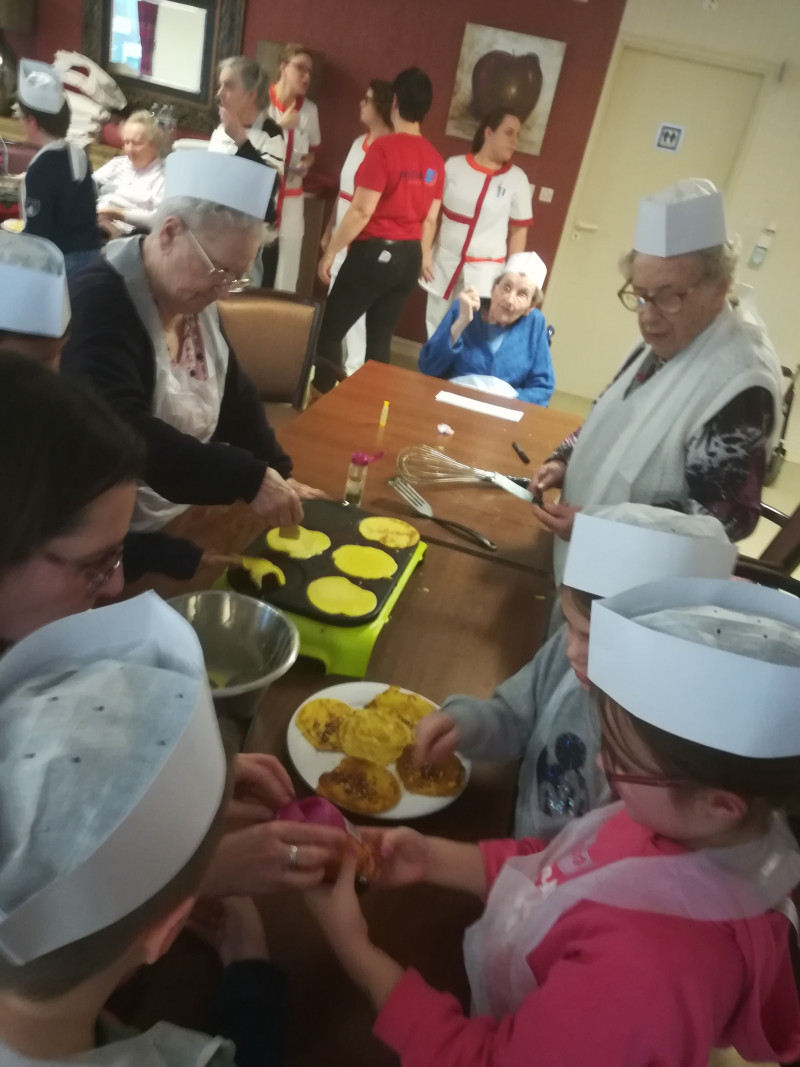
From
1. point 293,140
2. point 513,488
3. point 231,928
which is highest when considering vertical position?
point 293,140

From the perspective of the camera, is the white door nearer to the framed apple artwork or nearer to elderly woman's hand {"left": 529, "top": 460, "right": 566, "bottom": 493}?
the framed apple artwork

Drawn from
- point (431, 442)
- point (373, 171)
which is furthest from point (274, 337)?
point (373, 171)

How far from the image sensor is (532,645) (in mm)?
1292

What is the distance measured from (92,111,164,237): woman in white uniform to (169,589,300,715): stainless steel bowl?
364 centimetres

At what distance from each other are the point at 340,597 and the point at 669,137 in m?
4.51

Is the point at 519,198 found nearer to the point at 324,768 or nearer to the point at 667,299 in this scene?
the point at 667,299

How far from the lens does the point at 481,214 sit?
407 centimetres

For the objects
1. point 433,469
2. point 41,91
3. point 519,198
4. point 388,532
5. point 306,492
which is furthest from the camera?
point 519,198

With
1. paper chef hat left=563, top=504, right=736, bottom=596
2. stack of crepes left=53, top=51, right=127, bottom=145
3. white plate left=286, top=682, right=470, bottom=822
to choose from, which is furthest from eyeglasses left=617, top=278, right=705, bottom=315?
stack of crepes left=53, top=51, right=127, bottom=145

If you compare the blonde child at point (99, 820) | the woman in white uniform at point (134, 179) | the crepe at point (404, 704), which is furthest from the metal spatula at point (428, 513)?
the woman in white uniform at point (134, 179)

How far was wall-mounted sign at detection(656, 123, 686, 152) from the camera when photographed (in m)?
4.46

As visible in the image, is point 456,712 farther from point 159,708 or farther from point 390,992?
point 159,708

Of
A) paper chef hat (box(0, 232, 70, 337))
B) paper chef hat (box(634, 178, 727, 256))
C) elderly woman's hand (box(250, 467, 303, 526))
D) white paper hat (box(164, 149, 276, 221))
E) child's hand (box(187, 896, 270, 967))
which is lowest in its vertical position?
child's hand (box(187, 896, 270, 967))

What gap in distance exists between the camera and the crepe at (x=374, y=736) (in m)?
0.97
